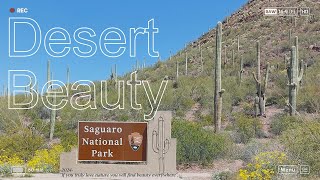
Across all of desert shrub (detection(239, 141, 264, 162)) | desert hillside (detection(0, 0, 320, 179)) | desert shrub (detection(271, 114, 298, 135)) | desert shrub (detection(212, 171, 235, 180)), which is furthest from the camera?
desert shrub (detection(271, 114, 298, 135))

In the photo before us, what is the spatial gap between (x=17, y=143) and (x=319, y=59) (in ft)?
101

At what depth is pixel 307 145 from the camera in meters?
14.3

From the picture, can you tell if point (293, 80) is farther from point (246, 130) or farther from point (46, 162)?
point (46, 162)

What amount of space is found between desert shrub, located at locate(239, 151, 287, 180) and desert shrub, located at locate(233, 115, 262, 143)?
1034cm

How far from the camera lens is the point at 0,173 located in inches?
666

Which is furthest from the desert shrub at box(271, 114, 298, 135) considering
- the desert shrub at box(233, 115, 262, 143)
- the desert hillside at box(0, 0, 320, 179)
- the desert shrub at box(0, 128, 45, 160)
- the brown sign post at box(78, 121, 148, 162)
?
the desert shrub at box(0, 128, 45, 160)

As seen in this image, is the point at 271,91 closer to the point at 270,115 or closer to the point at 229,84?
the point at 229,84

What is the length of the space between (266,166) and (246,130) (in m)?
12.5

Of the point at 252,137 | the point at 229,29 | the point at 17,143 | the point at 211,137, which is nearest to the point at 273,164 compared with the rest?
the point at 211,137

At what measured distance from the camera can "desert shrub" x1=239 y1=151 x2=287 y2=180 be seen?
14102 mm

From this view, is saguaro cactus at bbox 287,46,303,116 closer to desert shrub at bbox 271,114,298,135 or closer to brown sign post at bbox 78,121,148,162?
desert shrub at bbox 271,114,298,135

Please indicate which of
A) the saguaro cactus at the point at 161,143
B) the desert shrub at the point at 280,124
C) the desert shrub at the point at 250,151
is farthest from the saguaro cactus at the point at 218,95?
the saguaro cactus at the point at 161,143

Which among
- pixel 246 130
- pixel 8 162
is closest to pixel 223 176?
pixel 8 162
